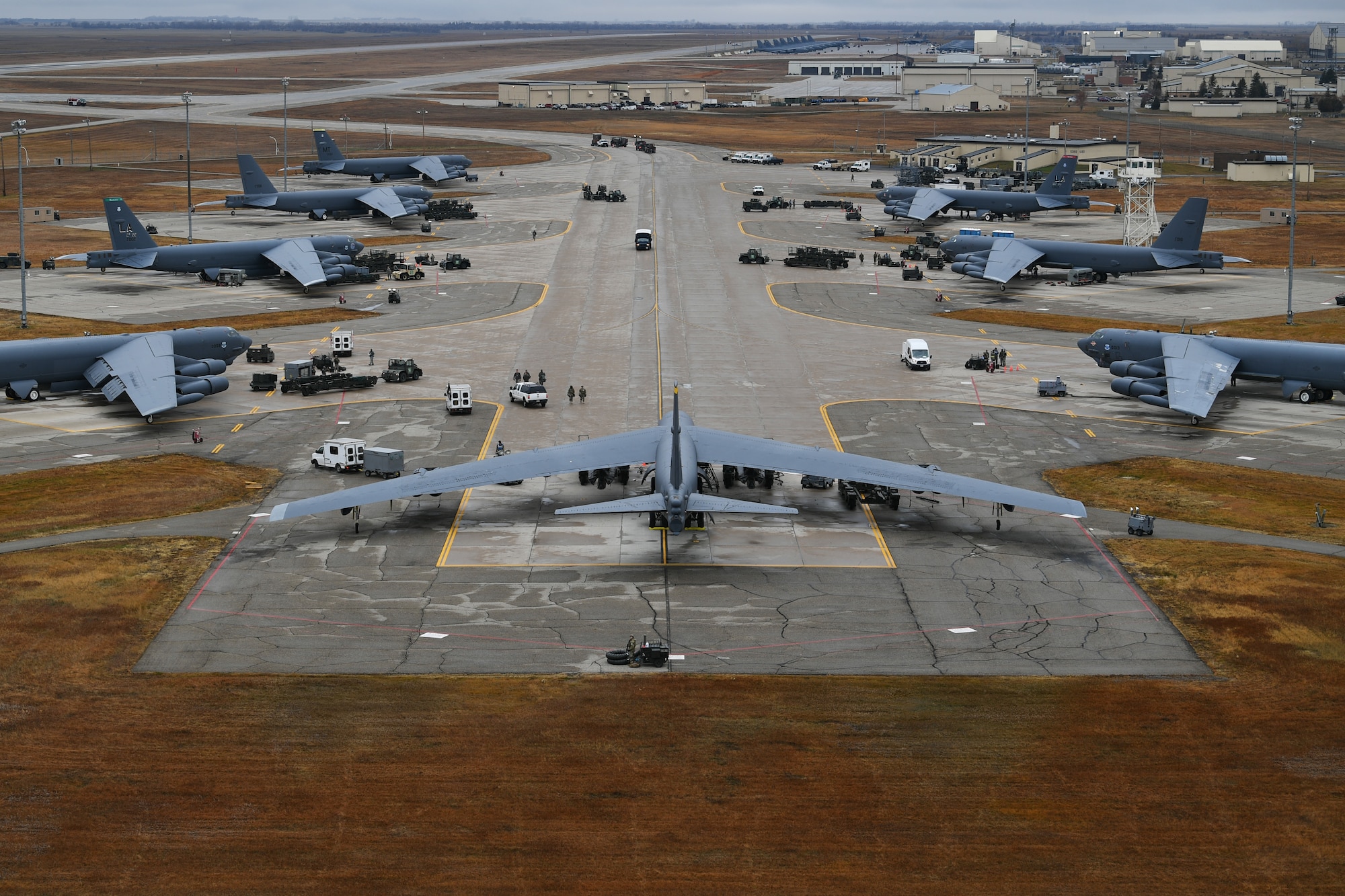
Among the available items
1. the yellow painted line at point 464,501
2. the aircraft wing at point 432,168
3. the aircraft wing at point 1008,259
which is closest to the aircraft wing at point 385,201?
the aircraft wing at point 432,168

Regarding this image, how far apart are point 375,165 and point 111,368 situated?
117m

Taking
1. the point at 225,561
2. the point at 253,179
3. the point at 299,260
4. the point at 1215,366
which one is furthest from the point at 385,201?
the point at 225,561

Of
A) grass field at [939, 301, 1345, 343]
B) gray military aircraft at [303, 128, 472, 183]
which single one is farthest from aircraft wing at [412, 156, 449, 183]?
grass field at [939, 301, 1345, 343]

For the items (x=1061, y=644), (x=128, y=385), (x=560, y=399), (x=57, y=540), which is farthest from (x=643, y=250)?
(x=1061, y=644)

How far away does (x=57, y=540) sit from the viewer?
195 ft

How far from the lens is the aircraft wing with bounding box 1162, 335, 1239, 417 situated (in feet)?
260

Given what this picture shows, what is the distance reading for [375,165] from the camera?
19188 cm

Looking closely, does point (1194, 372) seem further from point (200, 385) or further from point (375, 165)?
point (375, 165)

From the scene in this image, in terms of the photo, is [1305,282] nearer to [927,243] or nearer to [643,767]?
[927,243]

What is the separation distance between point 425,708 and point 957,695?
707 inches

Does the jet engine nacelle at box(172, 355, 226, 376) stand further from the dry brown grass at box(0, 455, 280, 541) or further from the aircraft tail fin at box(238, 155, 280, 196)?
the aircraft tail fin at box(238, 155, 280, 196)

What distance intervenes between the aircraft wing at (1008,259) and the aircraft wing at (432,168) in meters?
89.7

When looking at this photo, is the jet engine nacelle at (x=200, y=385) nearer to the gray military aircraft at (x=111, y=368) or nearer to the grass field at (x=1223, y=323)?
the gray military aircraft at (x=111, y=368)

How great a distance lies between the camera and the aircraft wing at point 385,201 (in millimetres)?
155750
